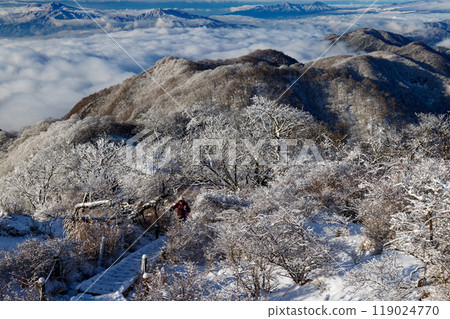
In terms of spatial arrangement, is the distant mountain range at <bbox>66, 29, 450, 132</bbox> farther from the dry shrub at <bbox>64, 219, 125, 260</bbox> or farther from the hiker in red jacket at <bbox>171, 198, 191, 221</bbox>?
the dry shrub at <bbox>64, 219, 125, 260</bbox>

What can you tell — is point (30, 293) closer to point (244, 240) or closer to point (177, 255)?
point (177, 255)

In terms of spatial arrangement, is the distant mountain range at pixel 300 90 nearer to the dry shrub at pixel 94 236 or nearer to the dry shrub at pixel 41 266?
the dry shrub at pixel 94 236

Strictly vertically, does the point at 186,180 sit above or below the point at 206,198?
below
